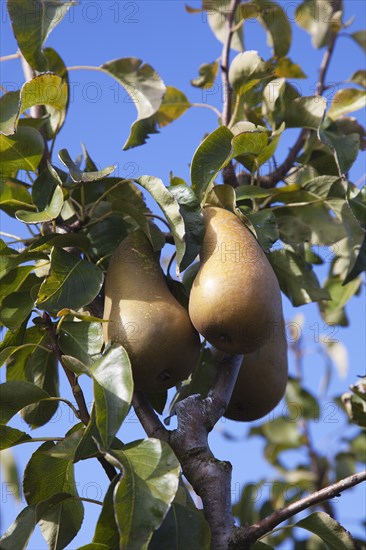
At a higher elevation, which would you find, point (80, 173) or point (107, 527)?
point (80, 173)

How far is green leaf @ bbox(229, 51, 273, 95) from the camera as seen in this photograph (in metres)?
1.90

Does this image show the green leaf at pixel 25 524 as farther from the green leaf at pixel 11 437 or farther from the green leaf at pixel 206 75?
the green leaf at pixel 206 75

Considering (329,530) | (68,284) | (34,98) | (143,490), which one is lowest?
(329,530)

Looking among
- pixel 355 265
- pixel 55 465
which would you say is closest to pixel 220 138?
pixel 355 265

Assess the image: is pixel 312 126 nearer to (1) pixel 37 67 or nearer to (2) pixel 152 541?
(1) pixel 37 67

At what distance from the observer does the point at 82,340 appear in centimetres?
141

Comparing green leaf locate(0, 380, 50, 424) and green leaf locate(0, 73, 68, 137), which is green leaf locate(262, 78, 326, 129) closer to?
green leaf locate(0, 73, 68, 137)

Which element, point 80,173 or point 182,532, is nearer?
point 182,532

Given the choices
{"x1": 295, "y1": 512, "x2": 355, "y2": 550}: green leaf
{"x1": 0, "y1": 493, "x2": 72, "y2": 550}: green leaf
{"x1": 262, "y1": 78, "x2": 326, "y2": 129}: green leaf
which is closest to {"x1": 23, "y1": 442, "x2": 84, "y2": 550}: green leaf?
{"x1": 0, "y1": 493, "x2": 72, "y2": 550}: green leaf

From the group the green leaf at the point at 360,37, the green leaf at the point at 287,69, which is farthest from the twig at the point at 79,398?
the green leaf at the point at 360,37

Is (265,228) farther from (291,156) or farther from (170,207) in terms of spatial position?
(291,156)

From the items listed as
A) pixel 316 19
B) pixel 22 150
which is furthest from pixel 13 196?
pixel 316 19

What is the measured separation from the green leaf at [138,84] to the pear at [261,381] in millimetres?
484

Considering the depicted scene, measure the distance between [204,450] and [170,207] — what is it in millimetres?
406
